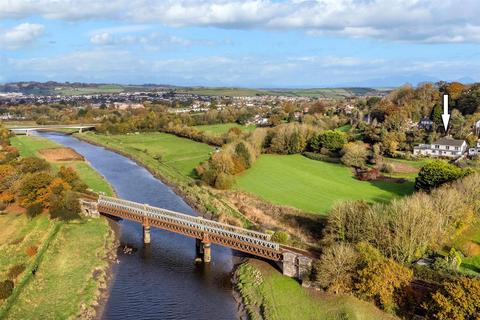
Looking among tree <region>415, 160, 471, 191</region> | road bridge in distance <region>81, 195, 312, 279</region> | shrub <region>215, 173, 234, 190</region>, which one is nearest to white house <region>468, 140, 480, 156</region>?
tree <region>415, 160, 471, 191</region>

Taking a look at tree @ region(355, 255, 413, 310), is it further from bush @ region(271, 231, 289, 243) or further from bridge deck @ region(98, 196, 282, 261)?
bush @ region(271, 231, 289, 243)

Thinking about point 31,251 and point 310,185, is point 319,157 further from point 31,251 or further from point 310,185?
point 31,251

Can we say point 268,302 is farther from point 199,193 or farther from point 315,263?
point 199,193

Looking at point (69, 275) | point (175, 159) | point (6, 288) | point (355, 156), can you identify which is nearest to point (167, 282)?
point (69, 275)

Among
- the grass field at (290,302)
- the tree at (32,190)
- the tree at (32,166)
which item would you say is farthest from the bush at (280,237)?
the tree at (32,166)

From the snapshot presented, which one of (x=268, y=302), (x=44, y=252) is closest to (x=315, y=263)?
(x=268, y=302)

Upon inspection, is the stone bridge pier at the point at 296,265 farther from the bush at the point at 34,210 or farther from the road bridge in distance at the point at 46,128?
the road bridge in distance at the point at 46,128
